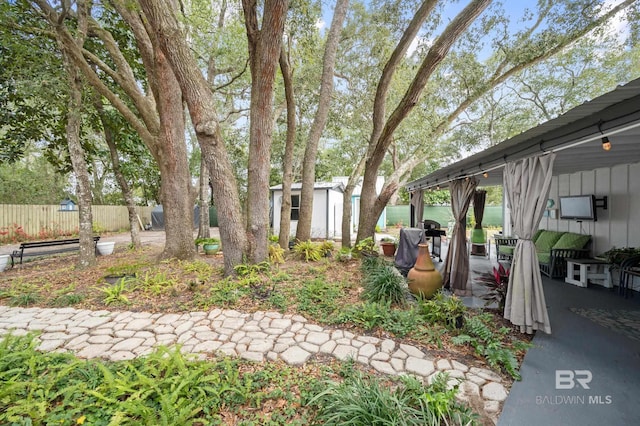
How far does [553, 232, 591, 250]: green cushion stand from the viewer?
538 cm

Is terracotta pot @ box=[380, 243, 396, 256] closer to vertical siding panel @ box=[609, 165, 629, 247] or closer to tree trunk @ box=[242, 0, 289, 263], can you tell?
tree trunk @ box=[242, 0, 289, 263]

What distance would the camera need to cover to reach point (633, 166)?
15.2 ft

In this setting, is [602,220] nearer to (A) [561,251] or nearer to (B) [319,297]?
(A) [561,251]

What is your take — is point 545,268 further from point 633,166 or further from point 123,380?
point 123,380

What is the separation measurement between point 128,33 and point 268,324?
793 centimetres

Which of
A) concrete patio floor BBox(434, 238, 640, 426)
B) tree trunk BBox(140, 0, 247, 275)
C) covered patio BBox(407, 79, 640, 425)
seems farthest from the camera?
tree trunk BBox(140, 0, 247, 275)

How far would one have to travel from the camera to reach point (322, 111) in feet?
Answer: 21.0

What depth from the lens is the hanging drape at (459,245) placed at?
465cm

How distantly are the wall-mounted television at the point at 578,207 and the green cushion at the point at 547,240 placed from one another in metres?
0.44

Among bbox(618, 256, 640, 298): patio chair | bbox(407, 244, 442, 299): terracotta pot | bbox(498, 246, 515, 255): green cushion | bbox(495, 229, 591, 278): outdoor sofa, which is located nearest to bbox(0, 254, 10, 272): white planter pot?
bbox(407, 244, 442, 299): terracotta pot

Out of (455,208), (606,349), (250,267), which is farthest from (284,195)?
(606,349)

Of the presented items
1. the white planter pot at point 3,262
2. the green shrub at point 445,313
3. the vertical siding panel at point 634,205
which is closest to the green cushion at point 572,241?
the vertical siding panel at point 634,205

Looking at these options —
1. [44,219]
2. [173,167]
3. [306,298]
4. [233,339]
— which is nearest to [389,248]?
[306,298]

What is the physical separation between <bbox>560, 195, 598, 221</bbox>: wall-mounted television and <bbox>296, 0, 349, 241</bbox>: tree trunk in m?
5.72
